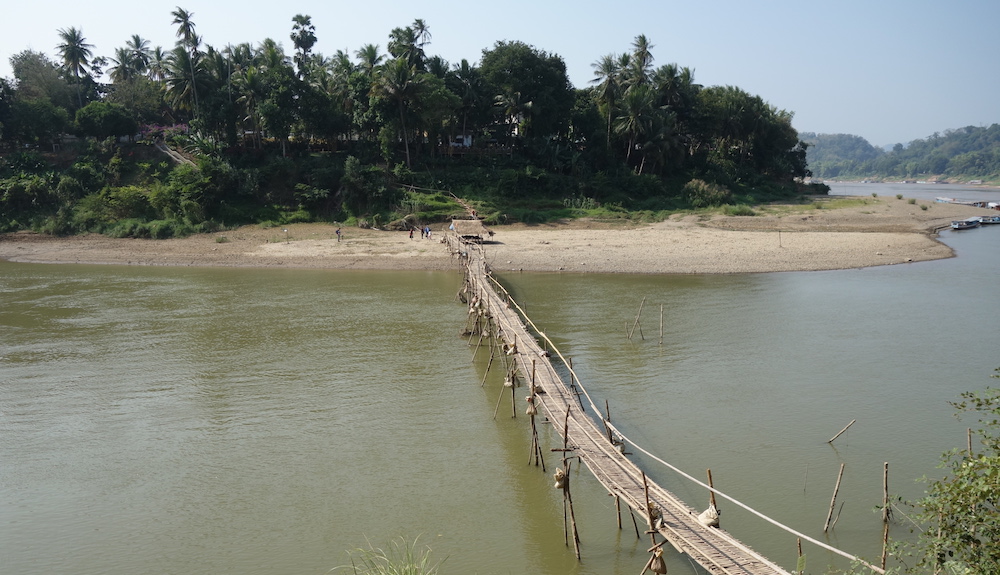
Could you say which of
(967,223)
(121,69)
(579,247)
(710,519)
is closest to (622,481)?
(710,519)

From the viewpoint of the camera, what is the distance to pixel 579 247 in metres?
34.6

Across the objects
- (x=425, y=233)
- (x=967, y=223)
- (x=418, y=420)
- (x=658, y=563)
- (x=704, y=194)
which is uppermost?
(x=704, y=194)

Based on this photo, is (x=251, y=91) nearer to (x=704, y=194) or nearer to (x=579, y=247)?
(x=579, y=247)

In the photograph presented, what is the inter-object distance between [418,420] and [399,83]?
102ft

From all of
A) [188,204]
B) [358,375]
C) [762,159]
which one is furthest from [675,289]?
[762,159]

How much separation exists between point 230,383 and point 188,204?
25.6 metres

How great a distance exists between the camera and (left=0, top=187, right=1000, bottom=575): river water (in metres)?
10.4

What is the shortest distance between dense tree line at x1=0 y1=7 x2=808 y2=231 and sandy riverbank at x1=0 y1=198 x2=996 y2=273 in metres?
2.77

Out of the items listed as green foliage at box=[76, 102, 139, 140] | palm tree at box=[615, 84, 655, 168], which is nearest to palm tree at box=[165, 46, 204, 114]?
green foliage at box=[76, 102, 139, 140]

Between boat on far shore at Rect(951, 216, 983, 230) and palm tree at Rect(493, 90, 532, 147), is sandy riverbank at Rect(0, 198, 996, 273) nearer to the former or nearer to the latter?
boat on far shore at Rect(951, 216, 983, 230)

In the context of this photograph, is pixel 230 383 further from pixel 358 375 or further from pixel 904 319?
pixel 904 319

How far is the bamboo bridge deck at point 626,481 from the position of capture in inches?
303

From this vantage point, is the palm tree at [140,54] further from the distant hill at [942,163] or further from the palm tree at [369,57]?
the distant hill at [942,163]

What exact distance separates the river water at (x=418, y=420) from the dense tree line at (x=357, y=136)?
50.6ft
